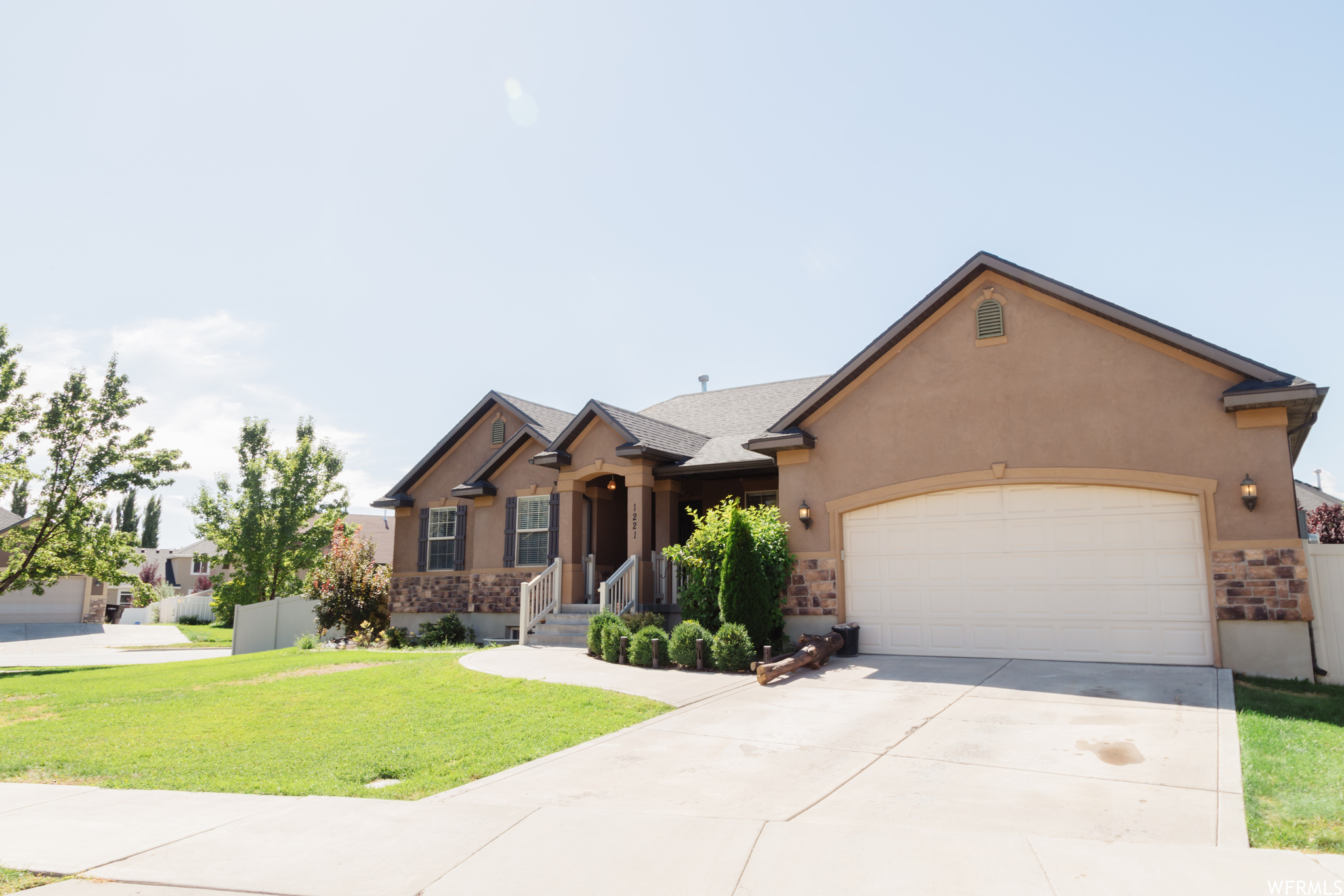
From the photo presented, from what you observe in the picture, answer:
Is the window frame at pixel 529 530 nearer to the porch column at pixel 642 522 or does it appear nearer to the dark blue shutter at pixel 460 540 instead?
Answer: the dark blue shutter at pixel 460 540

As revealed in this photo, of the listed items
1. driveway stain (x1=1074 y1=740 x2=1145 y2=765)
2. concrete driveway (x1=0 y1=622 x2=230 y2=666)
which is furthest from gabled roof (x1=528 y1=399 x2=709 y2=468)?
concrete driveway (x1=0 y1=622 x2=230 y2=666)

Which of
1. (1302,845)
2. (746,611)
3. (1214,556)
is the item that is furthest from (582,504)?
(1302,845)

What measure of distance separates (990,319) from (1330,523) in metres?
14.4

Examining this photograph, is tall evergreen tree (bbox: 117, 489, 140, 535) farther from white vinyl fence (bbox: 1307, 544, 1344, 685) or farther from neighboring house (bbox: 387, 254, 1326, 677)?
white vinyl fence (bbox: 1307, 544, 1344, 685)

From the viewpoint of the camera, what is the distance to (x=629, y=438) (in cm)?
1596

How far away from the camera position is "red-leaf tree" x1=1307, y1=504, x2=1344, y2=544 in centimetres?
1956

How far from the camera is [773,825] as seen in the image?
15.7 ft

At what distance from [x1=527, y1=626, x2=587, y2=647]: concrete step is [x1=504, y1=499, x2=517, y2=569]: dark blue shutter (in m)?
3.40

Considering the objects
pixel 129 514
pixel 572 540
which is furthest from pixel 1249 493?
pixel 129 514

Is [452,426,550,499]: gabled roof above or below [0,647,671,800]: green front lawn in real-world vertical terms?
above

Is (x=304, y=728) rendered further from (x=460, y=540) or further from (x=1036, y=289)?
(x=460, y=540)

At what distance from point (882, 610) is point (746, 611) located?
2388mm

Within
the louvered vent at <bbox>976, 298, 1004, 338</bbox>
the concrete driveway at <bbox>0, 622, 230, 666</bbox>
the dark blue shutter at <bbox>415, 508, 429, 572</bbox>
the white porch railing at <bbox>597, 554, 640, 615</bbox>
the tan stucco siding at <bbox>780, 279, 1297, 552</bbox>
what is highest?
the louvered vent at <bbox>976, 298, 1004, 338</bbox>

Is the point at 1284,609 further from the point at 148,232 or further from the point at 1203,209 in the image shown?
the point at 148,232
